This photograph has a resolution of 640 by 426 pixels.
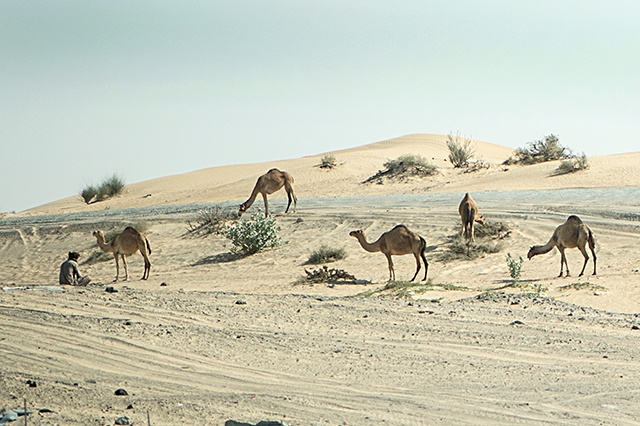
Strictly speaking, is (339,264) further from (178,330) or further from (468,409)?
(468,409)

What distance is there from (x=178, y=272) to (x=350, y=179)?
24492 mm

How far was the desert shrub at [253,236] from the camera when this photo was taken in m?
24.2

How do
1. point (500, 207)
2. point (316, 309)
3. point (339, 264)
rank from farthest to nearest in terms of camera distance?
point (500, 207) < point (339, 264) < point (316, 309)

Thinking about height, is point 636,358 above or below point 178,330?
below

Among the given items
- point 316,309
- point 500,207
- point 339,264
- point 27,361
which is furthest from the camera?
point 500,207

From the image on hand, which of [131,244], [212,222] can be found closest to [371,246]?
[131,244]

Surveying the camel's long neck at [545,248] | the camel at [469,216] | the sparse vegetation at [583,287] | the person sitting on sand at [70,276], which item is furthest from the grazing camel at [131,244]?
the sparse vegetation at [583,287]

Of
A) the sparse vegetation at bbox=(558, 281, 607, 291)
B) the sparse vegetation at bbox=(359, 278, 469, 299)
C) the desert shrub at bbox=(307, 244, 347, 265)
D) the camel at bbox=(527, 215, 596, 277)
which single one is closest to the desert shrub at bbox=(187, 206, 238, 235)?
the desert shrub at bbox=(307, 244, 347, 265)

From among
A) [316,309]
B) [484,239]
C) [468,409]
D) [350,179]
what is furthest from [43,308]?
[350,179]

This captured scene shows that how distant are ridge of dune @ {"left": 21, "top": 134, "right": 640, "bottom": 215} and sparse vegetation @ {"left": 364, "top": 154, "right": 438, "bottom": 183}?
2.55ft

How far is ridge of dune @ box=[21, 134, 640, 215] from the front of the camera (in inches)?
1439

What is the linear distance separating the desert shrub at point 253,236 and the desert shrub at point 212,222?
2594mm

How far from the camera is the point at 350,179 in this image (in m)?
46.7

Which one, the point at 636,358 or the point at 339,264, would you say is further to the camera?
the point at 339,264
